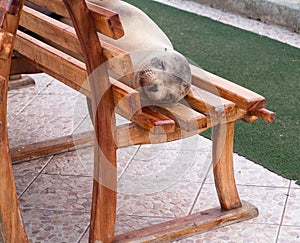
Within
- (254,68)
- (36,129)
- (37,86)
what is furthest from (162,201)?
(254,68)

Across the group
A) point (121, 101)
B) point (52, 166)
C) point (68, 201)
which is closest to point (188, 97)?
point (121, 101)

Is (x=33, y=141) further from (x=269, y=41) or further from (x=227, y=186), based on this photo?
(x=269, y=41)

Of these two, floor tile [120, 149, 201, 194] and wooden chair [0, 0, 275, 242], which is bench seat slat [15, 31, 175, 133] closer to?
wooden chair [0, 0, 275, 242]

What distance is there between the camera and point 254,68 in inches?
209

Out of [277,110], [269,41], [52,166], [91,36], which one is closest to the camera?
[91,36]

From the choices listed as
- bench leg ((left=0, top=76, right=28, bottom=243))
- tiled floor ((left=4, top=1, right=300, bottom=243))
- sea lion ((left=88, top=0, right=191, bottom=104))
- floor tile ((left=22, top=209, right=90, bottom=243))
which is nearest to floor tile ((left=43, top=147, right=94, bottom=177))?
tiled floor ((left=4, top=1, right=300, bottom=243))

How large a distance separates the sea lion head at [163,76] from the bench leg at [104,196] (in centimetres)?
29

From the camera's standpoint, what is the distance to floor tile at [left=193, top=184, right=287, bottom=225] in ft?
11.5

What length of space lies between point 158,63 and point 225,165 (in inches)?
25.5

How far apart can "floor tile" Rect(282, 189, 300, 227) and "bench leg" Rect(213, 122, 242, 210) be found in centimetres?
22

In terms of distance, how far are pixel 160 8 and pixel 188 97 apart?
373 cm

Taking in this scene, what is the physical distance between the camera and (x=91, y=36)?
9.56ft

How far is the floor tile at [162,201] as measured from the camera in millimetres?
3568

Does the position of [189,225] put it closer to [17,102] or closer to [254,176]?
[254,176]
